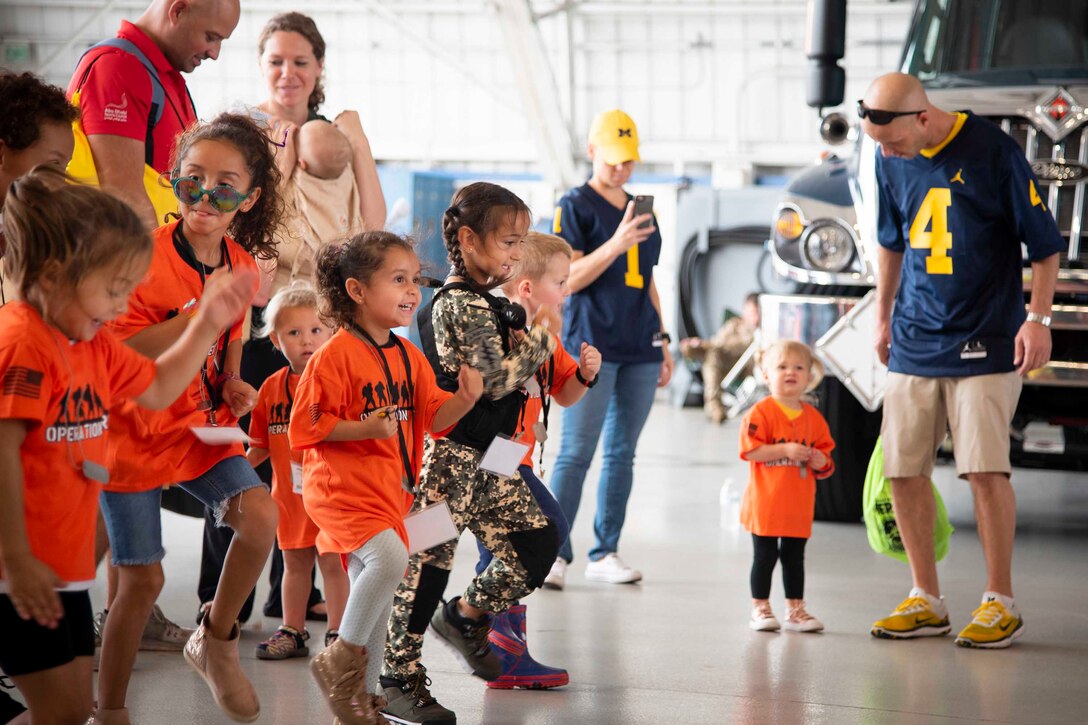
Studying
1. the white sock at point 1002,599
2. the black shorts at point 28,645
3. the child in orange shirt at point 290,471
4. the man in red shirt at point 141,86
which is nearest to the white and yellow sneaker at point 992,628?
the white sock at point 1002,599

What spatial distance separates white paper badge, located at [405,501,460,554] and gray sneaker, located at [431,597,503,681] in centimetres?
35

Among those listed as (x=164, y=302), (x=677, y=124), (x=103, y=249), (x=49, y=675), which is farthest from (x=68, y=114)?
(x=677, y=124)

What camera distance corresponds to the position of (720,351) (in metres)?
13.1

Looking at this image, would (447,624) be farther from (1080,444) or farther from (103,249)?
(1080,444)

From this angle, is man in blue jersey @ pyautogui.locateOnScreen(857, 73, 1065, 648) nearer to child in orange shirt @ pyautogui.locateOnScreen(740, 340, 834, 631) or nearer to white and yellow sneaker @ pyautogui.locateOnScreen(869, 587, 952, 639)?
white and yellow sneaker @ pyautogui.locateOnScreen(869, 587, 952, 639)

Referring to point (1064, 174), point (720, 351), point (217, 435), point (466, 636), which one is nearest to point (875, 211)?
point (1064, 174)

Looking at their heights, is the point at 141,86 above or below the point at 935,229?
above

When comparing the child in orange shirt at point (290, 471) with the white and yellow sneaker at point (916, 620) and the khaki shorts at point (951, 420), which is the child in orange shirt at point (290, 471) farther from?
the khaki shorts at point (951, 420)

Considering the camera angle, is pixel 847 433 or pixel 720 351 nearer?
pixel 847 433

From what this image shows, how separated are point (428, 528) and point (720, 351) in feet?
33.2

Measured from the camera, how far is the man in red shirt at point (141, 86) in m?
3.45

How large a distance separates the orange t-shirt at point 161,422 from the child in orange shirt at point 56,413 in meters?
0.41

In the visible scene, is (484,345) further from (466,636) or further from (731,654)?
(731,654)

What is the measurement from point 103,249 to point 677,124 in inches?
661
